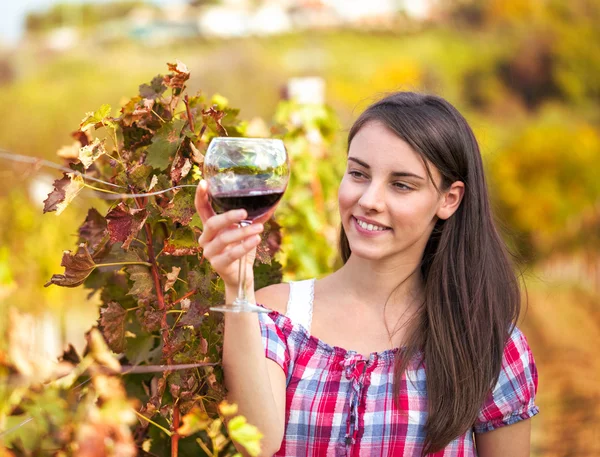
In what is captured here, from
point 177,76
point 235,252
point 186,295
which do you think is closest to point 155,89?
point 177,76

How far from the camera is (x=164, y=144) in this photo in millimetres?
1548

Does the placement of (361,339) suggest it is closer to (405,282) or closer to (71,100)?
(405,282)

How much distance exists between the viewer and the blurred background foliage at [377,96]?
12.5ft

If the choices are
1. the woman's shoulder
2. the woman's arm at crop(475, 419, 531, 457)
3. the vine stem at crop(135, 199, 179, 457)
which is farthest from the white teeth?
the woman's arm at crop(475, 419, 531, 457)

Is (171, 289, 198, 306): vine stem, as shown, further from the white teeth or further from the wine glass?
the white teeth

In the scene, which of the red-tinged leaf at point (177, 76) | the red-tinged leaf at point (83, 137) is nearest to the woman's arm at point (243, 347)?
the red-tinged leaf at point (177, 76)

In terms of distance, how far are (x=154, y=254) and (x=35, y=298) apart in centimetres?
294

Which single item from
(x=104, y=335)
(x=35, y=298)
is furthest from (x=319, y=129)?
(x=104, y=335)

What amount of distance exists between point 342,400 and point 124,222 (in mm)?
626

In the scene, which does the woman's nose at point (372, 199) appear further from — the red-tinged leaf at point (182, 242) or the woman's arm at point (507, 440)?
the woman's arm at point (507, 440)

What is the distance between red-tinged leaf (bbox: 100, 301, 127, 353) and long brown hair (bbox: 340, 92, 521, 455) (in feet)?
1.99

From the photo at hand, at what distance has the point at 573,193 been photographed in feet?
43.7

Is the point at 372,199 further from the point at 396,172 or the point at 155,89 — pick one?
the point at 155,89

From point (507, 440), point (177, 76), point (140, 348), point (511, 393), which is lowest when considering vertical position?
point (507, 440)
